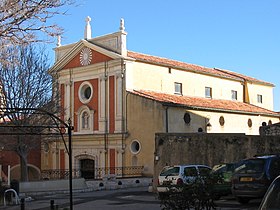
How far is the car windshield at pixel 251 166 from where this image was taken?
16.4 meters

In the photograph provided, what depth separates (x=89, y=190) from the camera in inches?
1222

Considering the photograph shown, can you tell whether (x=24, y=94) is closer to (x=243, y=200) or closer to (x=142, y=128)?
(x=142, y=128)

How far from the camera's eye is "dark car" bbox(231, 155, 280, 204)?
16.1 m

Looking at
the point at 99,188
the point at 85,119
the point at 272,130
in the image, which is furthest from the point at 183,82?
the point at 99,188

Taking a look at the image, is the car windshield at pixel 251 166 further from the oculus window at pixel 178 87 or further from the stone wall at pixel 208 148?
the oculus window at pixel 178 87

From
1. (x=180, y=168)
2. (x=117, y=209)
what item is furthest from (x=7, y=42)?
(x=180, y=168)

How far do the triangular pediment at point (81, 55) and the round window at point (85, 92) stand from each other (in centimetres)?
194

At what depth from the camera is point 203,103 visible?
4312cm

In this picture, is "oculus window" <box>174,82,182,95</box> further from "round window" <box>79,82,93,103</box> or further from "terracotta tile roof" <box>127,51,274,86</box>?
"round window" <box>79,82,93,103</box>

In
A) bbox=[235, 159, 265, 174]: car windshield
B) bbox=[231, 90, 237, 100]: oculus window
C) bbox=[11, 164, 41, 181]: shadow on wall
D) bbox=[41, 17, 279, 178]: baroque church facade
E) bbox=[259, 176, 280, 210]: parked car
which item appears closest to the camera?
bbox=[259, 176, 280, 210]: parked car

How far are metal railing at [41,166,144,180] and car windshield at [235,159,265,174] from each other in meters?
19.6

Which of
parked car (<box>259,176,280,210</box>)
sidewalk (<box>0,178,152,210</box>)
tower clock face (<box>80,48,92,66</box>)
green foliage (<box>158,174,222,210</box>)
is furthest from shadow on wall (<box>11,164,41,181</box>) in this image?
parked car (<box>259,176,280,210</box>)

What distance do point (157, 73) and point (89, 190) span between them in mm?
15075

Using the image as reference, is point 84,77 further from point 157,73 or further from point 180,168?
point 180,168
